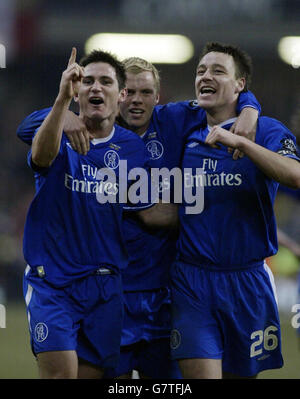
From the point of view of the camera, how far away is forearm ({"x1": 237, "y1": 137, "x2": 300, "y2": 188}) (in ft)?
10.1

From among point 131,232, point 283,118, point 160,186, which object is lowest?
point 131,232

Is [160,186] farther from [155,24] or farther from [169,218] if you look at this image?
[155,24]

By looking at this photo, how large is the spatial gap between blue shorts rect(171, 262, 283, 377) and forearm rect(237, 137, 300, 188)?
0.53 meters

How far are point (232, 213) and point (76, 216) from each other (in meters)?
0.76

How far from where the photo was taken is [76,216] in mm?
3328

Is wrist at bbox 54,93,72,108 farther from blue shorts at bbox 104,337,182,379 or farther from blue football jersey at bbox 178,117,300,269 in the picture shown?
blue shorts at bbox 104,337,182,379

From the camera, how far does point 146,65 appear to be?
3691mm

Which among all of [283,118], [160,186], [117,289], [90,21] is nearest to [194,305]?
[117,289]

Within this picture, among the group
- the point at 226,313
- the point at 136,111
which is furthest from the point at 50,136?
the point at 226,313

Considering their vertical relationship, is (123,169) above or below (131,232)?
above

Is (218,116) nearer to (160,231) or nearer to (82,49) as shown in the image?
(160,231)

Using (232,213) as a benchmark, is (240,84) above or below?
above

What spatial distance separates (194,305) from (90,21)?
322 inches

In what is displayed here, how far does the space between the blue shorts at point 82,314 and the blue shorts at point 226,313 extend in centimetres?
30
